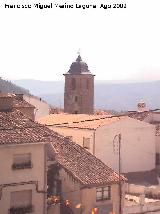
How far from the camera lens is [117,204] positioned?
31.8m

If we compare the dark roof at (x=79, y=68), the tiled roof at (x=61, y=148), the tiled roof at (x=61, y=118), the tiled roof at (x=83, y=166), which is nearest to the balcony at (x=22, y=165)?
the tiled roof at (x=61, y=148)

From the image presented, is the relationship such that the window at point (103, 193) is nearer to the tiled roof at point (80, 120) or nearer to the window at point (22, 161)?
the window at point (22, 161)

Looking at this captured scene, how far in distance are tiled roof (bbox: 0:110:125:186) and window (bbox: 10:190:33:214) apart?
297 cm

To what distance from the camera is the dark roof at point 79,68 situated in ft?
240

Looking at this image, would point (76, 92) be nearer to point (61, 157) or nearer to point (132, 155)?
point (132, 155)

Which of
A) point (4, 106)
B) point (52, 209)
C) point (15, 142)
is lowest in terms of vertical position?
point (52, 209)

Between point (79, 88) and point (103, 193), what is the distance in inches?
1664

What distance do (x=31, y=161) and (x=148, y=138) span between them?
24.4 m

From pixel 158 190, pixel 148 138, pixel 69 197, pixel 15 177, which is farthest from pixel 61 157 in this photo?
pixel 148 138

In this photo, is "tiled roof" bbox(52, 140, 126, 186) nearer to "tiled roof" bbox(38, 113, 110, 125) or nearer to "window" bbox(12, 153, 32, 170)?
"window" bbox(12, 153, 32, 170)

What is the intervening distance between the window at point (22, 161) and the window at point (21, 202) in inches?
55.3

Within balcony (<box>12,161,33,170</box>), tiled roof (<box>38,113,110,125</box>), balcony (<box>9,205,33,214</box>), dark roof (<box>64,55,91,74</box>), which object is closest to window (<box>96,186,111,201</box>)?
balcony (<box>9,205,33,214</box>)

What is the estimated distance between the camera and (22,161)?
26.2 metres

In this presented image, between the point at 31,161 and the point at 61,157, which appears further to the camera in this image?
the point at 61,157
